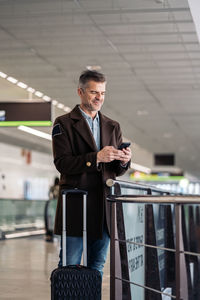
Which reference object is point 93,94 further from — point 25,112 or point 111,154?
point 25,112

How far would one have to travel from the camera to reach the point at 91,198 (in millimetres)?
3732

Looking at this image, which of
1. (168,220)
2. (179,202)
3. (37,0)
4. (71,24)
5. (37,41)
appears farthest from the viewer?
(37,41)

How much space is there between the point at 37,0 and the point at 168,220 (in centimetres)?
431

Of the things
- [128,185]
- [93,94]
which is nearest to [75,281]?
[128,185]

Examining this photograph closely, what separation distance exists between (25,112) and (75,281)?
9.15 meters

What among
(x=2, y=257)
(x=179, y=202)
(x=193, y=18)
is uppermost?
(x=193, y=18)

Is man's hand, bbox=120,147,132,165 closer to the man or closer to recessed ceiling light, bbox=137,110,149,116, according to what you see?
the man

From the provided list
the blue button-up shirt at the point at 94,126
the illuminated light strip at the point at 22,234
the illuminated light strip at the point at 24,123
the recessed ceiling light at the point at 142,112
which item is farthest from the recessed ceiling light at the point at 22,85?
the blue button-up shirt at the point at 94,126

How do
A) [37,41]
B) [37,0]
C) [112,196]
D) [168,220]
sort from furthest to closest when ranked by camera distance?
[37,41] → [37,0] → [168,220] → [112,196]

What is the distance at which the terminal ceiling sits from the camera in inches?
350

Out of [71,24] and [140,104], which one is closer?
[71,24]

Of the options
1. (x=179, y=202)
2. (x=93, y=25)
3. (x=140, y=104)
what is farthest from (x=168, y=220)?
(x=140, y=104)

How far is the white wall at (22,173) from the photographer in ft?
94.0

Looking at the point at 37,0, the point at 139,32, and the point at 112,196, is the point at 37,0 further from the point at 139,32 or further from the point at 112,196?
the point at 112,196
